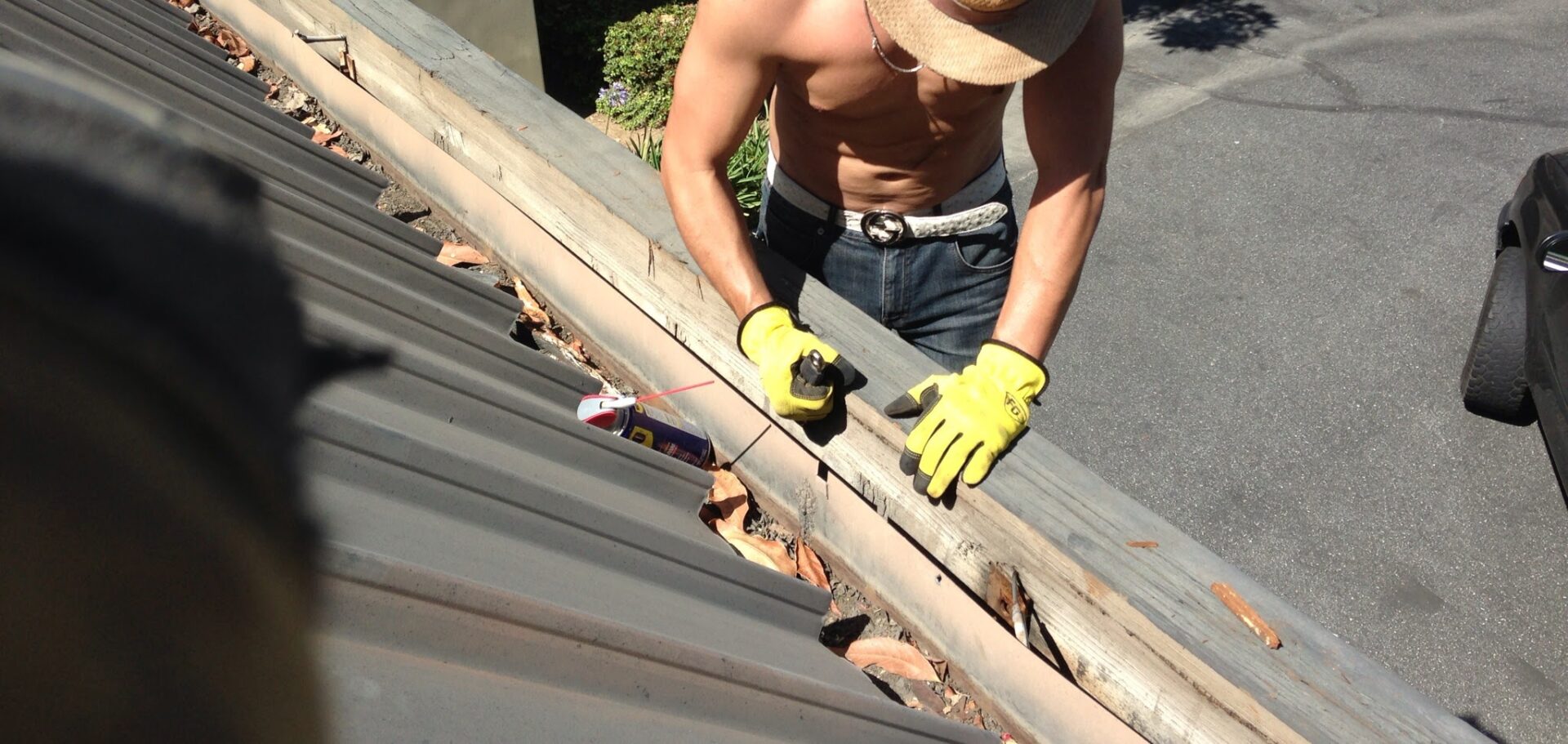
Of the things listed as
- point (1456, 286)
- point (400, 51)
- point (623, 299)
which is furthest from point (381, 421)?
point (1456, 286)

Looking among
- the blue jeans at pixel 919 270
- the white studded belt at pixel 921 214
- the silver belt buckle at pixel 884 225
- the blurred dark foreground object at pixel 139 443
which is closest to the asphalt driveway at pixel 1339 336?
the blue jeans at pixel 919 270

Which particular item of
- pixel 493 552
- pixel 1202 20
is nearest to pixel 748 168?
pixel 493 552

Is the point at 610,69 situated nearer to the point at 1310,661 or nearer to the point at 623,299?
the point at 623,299

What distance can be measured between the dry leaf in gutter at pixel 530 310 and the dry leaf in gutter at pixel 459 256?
0.16 metres

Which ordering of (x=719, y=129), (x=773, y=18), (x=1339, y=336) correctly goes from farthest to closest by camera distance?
(x=1339, y=336) → (x=719, y=129) → (x=773, y=18)

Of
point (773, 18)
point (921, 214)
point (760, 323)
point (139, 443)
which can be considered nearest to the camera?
point (139, 443)

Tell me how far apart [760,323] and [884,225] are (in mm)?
907

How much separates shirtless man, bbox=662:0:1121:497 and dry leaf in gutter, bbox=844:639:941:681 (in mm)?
399

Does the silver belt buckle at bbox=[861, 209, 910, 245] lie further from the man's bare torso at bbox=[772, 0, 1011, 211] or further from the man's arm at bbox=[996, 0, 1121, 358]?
the man's arm at bbox=[996, 0, 1121, 358]

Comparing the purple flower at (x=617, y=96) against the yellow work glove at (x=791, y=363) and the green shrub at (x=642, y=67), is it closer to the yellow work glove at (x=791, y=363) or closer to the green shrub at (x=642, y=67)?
the green shrub at (x=642, y=67)

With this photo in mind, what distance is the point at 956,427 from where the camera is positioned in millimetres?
1823

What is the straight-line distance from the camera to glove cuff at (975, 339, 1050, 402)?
7.59ft

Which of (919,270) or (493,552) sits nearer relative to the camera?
(493,552)

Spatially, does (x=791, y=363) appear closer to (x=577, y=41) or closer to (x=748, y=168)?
(x=748, y=168)
